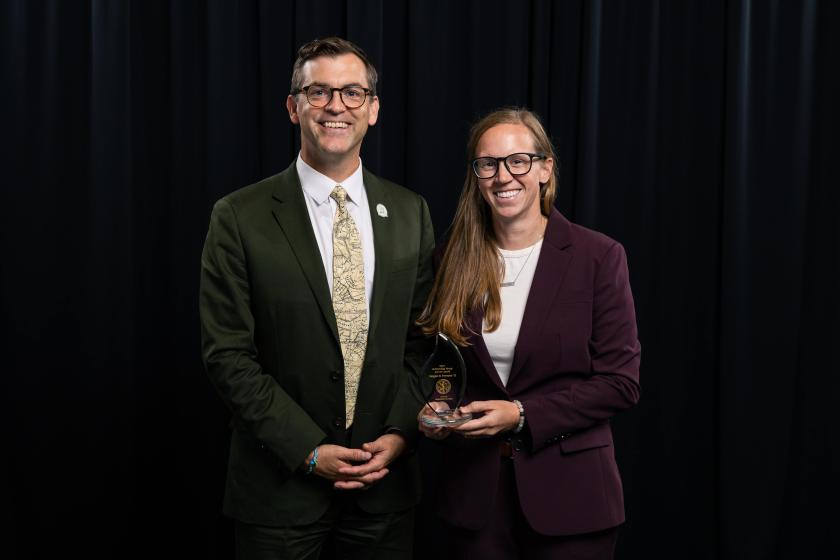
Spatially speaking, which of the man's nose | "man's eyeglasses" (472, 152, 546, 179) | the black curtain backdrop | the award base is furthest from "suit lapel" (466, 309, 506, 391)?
the black curtain backdrop

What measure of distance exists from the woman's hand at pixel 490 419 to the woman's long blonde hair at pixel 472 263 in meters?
0.16

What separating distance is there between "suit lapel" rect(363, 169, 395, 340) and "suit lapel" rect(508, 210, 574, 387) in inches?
13.5

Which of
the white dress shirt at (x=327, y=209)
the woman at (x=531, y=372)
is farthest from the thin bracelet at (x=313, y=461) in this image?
the white dress shirt at (x=327, y=209)

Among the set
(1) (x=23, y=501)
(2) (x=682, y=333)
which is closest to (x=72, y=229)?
(1) (x=23, y=501)

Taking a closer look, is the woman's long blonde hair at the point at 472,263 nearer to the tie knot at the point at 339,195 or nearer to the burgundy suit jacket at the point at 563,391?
the burgundy suit jacket at the point at 563,391

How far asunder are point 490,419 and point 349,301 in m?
0.44

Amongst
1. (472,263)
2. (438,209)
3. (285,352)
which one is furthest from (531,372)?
(438,209)

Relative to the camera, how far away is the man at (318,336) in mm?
1959

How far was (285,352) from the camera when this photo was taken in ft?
6.53

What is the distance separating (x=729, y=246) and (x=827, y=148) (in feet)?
1.68

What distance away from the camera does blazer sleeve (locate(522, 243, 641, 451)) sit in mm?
1898

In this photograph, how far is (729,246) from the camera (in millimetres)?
3121

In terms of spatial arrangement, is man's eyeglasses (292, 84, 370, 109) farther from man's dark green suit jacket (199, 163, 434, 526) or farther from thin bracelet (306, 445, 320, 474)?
thin bracelet (306, 445, 320, 474)

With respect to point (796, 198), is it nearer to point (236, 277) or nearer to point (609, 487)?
point (609, 487)
